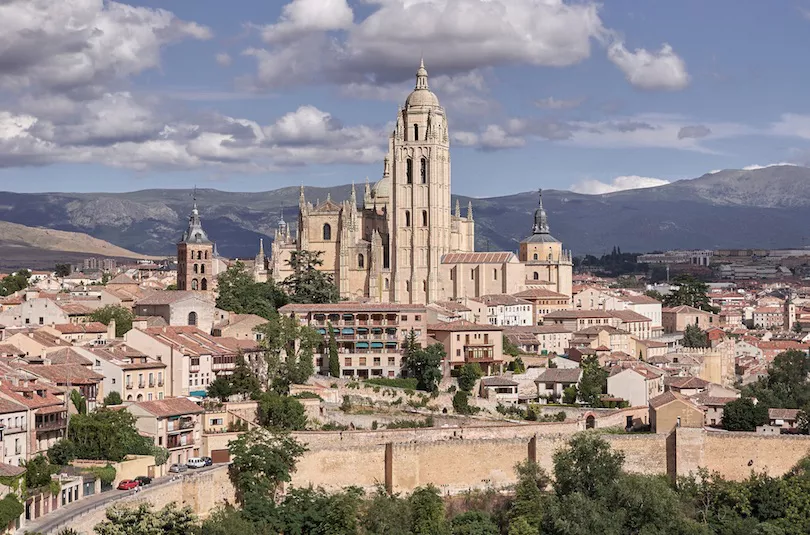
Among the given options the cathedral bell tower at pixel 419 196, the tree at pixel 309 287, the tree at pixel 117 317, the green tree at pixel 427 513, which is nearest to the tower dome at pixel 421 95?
the cathedral bell tower at pixel 419 196

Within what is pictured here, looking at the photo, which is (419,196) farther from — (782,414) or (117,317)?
(782,414)

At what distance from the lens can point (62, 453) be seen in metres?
44.5

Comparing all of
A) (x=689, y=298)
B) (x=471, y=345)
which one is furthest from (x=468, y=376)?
(x=689, y=298)

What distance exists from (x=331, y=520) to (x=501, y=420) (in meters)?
15.8

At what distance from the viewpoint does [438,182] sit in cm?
9638

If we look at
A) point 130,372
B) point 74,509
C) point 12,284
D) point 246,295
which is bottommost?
point 74,509

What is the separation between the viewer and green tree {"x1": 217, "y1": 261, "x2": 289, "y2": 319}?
72000mm

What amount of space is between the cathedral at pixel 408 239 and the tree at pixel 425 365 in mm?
26209

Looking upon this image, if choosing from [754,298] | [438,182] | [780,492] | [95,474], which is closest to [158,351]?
[95,474]

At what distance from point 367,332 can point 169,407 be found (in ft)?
58.8

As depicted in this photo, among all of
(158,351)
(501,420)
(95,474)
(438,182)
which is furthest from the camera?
(438,182)

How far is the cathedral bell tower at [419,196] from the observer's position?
94.1m

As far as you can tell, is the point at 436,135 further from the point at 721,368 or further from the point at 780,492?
the point at 780,492

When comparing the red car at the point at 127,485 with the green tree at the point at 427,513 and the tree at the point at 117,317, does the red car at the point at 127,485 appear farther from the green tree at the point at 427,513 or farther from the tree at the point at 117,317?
the tree at the point at 117,317
